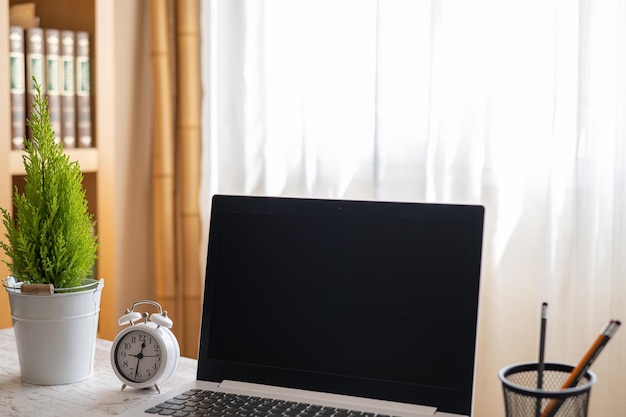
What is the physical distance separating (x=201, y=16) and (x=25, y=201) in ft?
5.72

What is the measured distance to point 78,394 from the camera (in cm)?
138

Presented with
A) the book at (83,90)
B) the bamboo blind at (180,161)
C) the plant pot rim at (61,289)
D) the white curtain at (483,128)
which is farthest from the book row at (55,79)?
the plant pot rim at (61,289)

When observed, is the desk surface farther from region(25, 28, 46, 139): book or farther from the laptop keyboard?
region(25, 28, 46, 139): book

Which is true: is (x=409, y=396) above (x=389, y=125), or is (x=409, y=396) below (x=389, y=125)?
below

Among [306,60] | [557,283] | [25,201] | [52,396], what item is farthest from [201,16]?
[52,396]

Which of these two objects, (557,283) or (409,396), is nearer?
(409,396)

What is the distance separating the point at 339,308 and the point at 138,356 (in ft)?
1.13

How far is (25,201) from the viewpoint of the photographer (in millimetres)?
1435

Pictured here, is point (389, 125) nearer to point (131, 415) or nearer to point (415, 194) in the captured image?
point (415, 194)

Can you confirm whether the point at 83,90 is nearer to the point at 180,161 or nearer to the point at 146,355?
the point at 180,161

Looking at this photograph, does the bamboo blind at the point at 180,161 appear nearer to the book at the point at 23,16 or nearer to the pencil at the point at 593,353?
the book at the point at 23,16

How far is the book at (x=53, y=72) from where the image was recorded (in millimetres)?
2719

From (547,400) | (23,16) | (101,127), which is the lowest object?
(547,400)

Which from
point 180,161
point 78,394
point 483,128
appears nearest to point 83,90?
point 180,161
